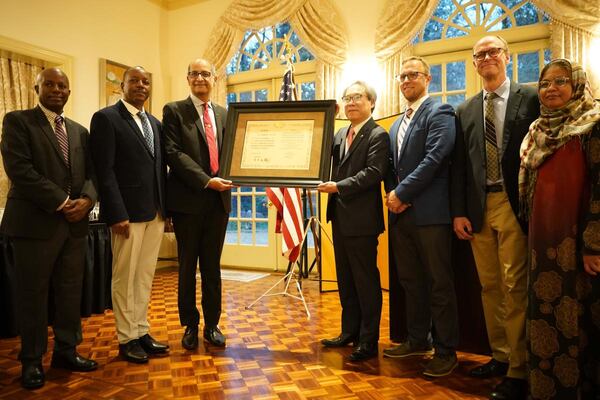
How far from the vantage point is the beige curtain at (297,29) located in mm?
4996

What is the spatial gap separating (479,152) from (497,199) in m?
0.23

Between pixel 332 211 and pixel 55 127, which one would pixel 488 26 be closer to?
pixel 332 211

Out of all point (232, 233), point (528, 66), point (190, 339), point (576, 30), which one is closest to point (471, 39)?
point (528, 66)

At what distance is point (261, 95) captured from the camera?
582 centimetres

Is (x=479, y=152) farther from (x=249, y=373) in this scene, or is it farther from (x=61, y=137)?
(x=61, y=137)

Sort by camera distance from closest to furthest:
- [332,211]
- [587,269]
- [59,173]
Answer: [587,269]
[59,173]
[332,211]

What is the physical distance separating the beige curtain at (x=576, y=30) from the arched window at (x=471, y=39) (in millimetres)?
227

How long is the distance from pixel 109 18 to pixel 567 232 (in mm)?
5585

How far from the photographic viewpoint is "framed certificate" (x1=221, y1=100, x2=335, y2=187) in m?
2.45

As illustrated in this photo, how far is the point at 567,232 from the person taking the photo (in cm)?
163

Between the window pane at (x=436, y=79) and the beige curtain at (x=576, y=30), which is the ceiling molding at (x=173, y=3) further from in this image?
the beige curtain at (x=576, y=30)

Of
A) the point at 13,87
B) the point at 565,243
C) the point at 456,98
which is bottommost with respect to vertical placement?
the point at 565,243

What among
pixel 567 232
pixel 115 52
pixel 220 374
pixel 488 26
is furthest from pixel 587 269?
pixel 115 52

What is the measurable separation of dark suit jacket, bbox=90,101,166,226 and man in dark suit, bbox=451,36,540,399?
155 centimetres
